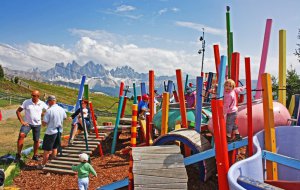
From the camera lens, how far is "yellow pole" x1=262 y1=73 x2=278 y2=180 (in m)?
5.18

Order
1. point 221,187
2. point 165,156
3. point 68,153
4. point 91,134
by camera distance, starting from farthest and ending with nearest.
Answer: point 91,134 → point 68,153 → point 165,156 → point 221,187

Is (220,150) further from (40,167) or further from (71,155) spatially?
(40,167)

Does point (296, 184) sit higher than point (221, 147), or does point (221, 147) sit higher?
point (221, 147)

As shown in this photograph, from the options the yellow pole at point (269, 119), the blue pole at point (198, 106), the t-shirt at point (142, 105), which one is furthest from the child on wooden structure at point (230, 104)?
the t-shirt at point (142, 105)

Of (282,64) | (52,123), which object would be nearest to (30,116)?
(52,123)

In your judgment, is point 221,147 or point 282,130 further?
point 282,130

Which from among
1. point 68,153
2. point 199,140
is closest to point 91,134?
point 68,153

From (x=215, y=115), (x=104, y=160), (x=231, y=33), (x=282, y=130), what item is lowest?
(x=104, y=160)

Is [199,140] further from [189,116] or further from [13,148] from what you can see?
[13,148]

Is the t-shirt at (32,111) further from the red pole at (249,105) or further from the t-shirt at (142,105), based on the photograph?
the red pole at (249,105)

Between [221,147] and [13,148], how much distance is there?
8062 mm

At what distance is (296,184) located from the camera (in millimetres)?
4461

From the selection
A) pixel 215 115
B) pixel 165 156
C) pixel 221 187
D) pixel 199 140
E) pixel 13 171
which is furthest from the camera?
pixel 13 171

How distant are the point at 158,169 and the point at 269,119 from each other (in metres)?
1.97
